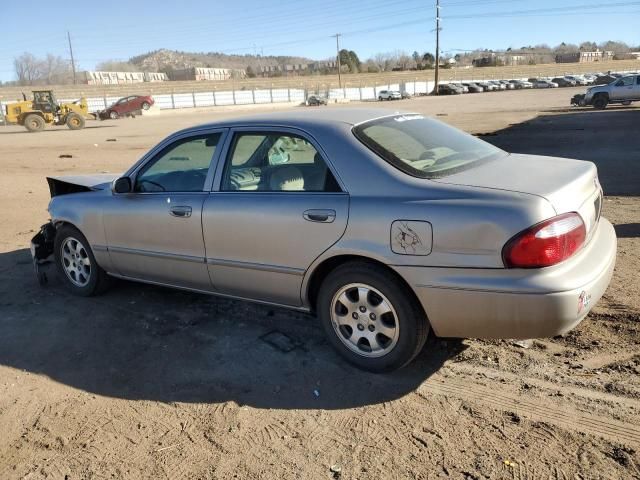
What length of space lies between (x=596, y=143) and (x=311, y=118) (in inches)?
548

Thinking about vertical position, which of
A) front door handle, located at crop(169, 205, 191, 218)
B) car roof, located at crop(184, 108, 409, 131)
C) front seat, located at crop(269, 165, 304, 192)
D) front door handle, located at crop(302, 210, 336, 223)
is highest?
car roof, located at crop(184, 108, 409, 131)

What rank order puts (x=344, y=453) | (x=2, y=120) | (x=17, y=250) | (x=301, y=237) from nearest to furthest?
(x=344, y=453)
(x=301, y=237)
(x=17, y=250)
(x=2, y=120)

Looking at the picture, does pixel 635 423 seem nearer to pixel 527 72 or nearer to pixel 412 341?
pixel 412 341

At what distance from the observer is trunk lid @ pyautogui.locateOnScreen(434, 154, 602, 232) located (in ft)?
9.81

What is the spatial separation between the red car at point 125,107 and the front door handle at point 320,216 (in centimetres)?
4437

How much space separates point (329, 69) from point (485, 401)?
144 m

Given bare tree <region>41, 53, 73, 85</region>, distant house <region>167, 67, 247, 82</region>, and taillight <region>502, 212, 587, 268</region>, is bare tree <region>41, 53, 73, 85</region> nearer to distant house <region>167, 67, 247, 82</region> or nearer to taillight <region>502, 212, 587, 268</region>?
distant house <region>167, 67, 247, 82</region>

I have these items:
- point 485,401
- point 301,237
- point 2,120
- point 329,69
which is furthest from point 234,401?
point 329,69

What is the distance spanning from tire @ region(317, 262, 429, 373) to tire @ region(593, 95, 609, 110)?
32440 mm

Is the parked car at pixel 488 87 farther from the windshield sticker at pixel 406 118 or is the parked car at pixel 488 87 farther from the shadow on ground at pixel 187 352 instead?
the shadow on ground at pixel 187 352

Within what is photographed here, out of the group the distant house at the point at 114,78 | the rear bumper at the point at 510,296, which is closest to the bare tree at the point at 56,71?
the distant house at the point at 114,78

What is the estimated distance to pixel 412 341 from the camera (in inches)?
128

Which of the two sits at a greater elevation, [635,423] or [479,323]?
[479,323]

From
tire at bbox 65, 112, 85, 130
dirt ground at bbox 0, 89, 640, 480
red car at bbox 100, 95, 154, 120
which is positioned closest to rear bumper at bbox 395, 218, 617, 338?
dirt ground at bbox 0, 89, 640, 480
